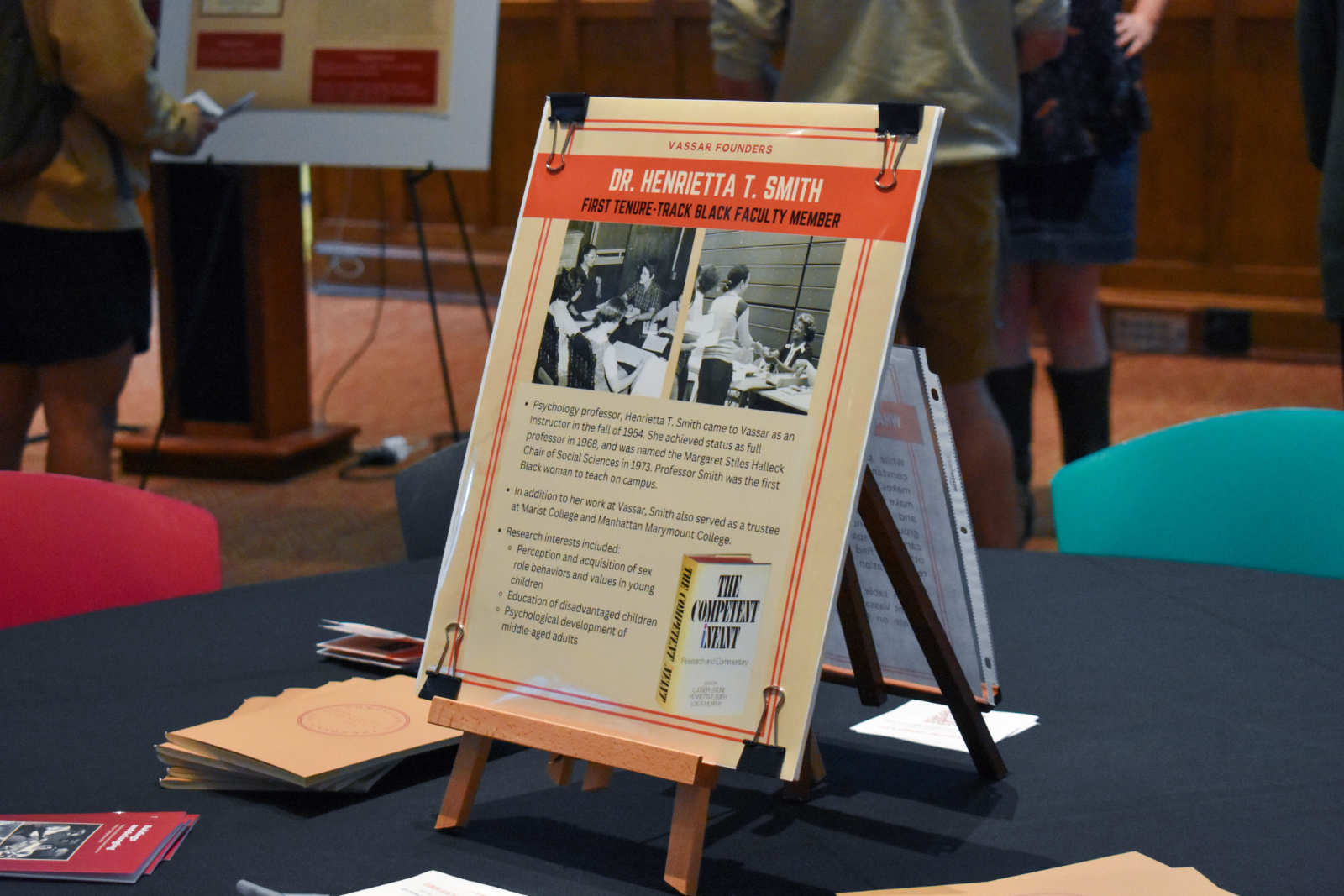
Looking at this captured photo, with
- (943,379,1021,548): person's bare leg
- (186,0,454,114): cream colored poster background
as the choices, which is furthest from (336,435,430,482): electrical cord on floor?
(943,379,1021,548): person's bare leg

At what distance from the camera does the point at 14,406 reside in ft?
9.20

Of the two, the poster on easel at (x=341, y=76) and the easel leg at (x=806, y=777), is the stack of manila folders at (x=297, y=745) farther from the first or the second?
the poster on easel at (x=341, y=76)

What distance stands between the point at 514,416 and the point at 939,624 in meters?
0.34

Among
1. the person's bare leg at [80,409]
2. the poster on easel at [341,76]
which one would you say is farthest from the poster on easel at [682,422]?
the poster on easel at [341,76]

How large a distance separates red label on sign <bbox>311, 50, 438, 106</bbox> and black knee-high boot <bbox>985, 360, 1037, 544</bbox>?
61.9 inches

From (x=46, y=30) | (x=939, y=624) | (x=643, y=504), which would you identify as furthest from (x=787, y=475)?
(x=46, y=30)

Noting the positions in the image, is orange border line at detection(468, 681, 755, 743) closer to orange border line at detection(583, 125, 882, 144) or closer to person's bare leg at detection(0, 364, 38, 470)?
orange border line at detection(583, 125, 882, 144)

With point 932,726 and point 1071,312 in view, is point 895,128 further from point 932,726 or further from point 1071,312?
point 1071,312

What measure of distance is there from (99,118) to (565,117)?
1723 millimetres

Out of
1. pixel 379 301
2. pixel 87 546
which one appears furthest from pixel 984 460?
pixel 379 301

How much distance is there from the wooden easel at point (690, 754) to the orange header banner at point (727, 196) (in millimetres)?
172

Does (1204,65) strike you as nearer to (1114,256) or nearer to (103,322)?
(1114,256)

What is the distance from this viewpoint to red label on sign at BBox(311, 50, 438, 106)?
3.70 metres

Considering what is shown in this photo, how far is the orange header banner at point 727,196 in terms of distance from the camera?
951 millimetres
